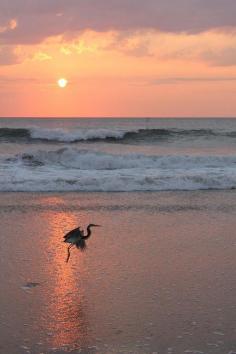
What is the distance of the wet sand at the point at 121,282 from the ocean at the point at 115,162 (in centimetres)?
304

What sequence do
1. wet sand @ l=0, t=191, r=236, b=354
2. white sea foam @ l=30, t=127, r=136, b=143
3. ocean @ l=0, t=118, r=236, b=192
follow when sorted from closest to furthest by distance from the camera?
wet sand @ l=0, t=191, r=236, b=354 < ocean @ l=0, t=118, r=236, b=192 < white sea foam @ l=30, t=127, r=136, b=143

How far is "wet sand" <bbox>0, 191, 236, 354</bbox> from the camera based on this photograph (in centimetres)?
427

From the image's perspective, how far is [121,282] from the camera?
5629 millimetres

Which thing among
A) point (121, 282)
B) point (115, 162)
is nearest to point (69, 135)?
point (115, 162)

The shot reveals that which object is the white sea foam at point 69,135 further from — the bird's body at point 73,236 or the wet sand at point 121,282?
the bird's body at point 73,236

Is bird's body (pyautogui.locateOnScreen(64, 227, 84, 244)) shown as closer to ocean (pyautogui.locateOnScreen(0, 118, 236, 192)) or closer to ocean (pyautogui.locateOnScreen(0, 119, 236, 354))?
ocean (pyautogui.locateOnScreen(0, 119, 236, 354))

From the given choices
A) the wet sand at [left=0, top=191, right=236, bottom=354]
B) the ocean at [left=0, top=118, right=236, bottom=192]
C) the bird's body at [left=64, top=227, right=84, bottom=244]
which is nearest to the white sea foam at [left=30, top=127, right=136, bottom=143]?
the ocean at [left=0, top=118, right=236, bottom=192]

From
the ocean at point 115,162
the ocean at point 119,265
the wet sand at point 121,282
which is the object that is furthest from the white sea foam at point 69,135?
the wet sand at point 121,282

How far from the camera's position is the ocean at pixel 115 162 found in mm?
12766

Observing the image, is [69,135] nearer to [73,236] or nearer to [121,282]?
[73,236]

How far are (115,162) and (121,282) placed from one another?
13.4 m

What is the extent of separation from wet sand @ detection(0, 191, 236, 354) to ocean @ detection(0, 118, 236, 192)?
3.04 meters

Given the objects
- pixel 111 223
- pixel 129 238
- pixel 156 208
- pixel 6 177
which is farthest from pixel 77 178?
pixel 129 238

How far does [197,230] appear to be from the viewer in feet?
26.3
